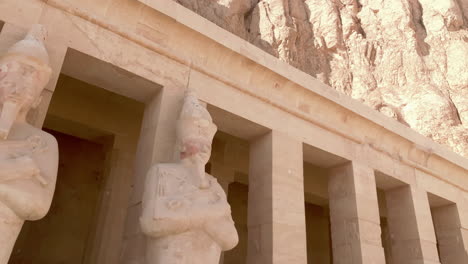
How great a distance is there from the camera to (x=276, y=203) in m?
4.66

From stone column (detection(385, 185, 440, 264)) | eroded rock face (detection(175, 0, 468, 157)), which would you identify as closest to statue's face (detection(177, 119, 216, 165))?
stone column (detection(385, 185, 440, 264))

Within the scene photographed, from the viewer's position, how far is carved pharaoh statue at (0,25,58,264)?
263cm

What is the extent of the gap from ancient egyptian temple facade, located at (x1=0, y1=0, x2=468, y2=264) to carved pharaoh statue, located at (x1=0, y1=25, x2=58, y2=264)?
0.37m

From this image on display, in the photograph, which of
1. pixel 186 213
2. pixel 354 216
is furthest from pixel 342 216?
pixel 186 213

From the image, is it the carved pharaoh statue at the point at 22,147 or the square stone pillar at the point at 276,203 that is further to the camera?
the square stone pillar at the point at 276,203

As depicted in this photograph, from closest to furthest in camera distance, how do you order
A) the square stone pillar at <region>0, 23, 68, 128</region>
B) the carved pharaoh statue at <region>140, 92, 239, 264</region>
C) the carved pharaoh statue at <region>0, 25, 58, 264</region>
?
the carved pharaoh statue at <region>0, 25, 58, 264</region> → the carved pharaoh statue at <region>140, 92, 239, 264</region> → the square stone pillar at <region>0, 23, 68, 128</region>

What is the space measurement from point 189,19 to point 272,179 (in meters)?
2.13

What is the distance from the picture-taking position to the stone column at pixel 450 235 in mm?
6816

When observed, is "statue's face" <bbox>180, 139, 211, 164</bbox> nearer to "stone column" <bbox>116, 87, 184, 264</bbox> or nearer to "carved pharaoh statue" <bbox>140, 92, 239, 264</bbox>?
"carved pharaoh statue" <bbox>140, 92, 239, 264</bbox>

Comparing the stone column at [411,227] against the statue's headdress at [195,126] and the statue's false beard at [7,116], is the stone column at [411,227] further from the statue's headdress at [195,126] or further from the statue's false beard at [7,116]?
the statue's false beard at [7,116]

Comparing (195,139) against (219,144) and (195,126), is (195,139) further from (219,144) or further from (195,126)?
(219,144)

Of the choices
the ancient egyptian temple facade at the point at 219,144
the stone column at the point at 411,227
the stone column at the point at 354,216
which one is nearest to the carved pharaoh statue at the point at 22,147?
the ancient egyptian temple facade at the point at 219,144

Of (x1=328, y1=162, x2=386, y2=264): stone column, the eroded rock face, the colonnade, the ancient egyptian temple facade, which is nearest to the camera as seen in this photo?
the ancient egyptian temple facade

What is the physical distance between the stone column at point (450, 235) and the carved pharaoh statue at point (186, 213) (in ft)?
17.4
